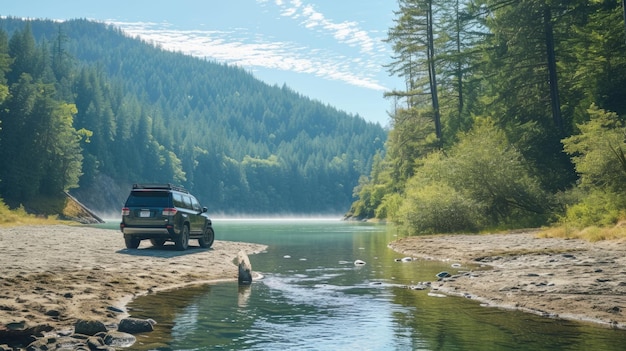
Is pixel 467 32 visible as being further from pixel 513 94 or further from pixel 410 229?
pixel 410 229

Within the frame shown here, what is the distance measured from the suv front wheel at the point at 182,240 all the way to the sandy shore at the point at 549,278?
1032 cm

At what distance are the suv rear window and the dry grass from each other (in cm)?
1720

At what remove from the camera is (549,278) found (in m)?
16.0

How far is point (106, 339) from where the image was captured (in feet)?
32.9

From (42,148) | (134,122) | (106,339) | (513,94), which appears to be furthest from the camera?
(134,122)

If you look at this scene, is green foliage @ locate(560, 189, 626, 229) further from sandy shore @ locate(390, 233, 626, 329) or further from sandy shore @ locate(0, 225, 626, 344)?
sandy shore @ locate(0, 225, 626, 344)

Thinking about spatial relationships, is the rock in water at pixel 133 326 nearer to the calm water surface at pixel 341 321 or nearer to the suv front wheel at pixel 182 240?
the calm water surface at pixel 341 321

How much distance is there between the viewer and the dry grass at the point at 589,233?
24016 millimetres

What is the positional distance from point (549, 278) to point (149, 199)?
15675mm

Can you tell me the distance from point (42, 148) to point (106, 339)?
7547 cm

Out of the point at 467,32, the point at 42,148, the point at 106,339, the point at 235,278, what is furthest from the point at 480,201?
the point at 42,148

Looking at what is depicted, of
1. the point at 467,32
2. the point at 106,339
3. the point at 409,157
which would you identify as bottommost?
the point at 106,339

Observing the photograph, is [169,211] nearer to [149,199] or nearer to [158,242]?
[149,199]

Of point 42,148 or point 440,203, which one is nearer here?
point 440,203
